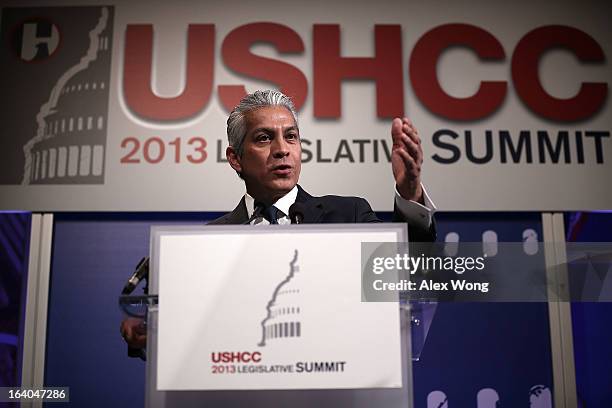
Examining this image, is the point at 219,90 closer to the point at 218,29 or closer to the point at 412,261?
the point at 218,29

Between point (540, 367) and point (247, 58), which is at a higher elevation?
point (247, 58)

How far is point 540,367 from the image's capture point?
3.38m

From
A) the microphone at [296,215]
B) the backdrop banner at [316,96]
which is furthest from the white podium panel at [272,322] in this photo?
the backdrop banner at [316,96]

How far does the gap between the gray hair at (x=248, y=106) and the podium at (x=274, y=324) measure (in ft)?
2.70

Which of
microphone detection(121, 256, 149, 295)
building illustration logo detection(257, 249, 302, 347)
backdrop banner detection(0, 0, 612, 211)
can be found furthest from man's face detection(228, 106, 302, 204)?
backdrop banner detection(0, 0, 612, 211)

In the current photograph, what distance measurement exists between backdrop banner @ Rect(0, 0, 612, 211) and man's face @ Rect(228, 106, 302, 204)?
151 cm

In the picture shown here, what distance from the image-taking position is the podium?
1.13m

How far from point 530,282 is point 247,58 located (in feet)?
5.99

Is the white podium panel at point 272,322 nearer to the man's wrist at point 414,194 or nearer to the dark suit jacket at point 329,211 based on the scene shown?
the man's wrist at point 414,194

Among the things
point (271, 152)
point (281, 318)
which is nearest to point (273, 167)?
point (271, 152)

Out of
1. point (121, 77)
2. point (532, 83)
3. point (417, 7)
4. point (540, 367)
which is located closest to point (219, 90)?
point (121, 77)

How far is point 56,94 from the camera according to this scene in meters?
3.63

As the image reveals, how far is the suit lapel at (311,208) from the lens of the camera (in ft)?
5.60

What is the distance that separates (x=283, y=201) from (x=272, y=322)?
771 mm
